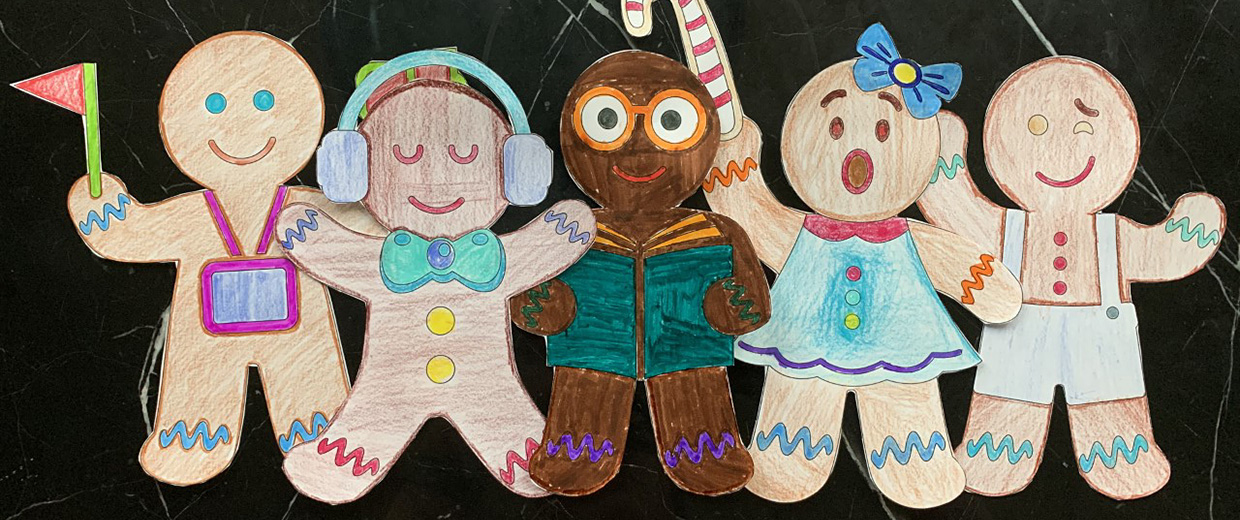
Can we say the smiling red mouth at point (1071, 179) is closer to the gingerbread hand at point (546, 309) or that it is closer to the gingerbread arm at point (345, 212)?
the gingerbread hand at point (546, 309)

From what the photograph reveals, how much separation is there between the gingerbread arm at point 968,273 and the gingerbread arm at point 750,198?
15 centimetres

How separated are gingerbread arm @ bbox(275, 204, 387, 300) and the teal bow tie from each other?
14 mm

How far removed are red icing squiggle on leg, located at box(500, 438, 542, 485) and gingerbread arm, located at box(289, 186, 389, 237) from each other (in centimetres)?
28

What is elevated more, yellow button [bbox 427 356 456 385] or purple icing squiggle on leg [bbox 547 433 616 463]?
yellow button [bbox 427 356 456 385]

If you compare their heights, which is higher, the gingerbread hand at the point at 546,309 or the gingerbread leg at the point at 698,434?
the gingerbread hand at the point at 546,309

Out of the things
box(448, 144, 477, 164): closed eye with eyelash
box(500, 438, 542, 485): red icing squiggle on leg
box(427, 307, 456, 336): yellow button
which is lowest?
box(500, 438, 542, 485): red icing squiggle on leg

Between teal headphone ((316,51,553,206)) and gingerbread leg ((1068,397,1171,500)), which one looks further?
gingerbread leg ((1068,397,1171,500))

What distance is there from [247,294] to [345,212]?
139 millimetres

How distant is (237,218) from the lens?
3.04 ft

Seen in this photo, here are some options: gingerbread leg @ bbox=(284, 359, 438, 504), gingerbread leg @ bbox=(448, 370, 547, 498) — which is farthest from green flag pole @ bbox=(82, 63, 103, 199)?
gingerbread leg @ bbox=(448, 370, 547, 498)

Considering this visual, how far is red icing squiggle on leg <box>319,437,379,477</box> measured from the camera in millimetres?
918

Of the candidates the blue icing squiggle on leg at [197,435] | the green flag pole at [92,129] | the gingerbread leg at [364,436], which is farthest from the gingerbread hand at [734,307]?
the green flag pole at [92,129]

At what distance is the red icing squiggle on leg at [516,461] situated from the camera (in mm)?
943

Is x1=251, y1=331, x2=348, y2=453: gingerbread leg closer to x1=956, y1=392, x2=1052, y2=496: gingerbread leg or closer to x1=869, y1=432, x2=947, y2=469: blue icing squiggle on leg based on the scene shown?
x1=869, y1=432, x2=947, y2=469: blue icing squiggle on leg
